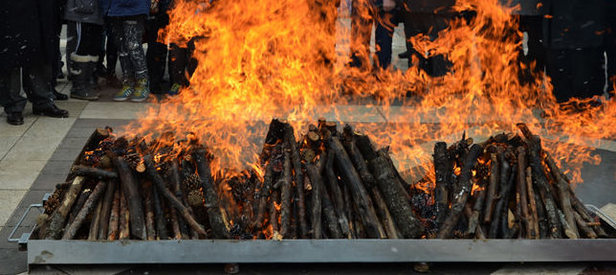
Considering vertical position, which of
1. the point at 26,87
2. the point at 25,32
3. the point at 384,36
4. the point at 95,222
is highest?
the point at 25,32

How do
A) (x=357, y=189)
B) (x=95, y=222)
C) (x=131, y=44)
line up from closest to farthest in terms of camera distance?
(x=95, y=222)
(x=357, y=189)
(x=131, y=44)

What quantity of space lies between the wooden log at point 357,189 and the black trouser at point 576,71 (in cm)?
469

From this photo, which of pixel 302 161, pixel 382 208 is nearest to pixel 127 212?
pixel 302 161

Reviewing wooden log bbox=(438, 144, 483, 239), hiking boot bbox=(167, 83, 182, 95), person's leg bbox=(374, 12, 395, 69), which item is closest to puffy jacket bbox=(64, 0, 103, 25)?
hiking boot bbox=(167, 83, 182, 95)

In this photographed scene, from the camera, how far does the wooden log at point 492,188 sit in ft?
15.6

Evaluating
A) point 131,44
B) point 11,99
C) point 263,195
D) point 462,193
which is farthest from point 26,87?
point 462,193

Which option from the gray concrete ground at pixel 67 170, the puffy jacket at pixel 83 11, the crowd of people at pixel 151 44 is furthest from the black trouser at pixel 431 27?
the puffy jacket at pixel 83 11

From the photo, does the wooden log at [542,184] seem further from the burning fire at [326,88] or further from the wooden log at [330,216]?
the wooden log at [330,216]

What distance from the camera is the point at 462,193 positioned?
16.0ft

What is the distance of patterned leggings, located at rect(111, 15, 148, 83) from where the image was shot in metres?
8.70

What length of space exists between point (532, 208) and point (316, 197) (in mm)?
1436

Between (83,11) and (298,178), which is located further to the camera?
(83,11)

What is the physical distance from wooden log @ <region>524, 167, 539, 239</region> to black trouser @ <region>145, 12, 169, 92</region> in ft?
18.6

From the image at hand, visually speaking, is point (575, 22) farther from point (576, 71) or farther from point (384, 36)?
point (384, 36)
